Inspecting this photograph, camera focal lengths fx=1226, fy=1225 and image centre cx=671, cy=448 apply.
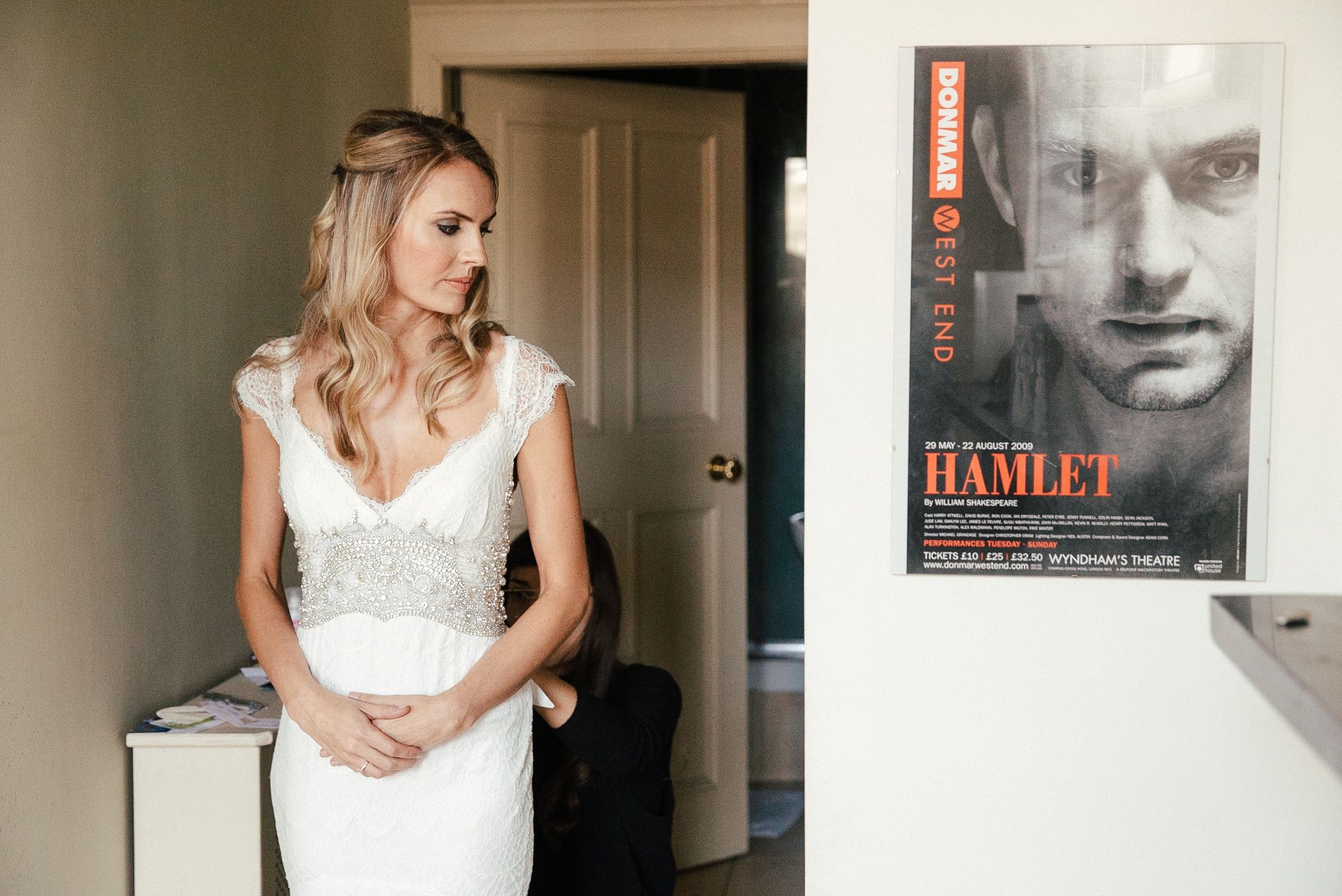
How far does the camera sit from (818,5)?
5.17 ft

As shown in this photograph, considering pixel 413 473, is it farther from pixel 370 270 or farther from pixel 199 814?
pixel 199 814

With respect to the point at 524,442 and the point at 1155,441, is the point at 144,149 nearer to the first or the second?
the point at 524,442

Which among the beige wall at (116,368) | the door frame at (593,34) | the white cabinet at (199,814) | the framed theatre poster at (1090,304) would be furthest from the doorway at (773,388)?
the framed theatre poster at (1090,304)

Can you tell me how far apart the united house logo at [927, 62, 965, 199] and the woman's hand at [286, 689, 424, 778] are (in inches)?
38.0

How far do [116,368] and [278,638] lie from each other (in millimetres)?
A: 560

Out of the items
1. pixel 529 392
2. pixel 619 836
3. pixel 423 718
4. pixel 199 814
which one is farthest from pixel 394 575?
pixel 619 836

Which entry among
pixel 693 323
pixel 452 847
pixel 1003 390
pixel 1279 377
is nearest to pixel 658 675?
pixel 452 847

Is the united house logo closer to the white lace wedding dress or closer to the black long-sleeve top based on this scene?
the white lace wedding dress

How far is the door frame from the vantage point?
3.17 metres

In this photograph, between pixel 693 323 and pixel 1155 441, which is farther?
pixel 693 323

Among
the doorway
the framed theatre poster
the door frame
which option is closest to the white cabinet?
the framed theatre poster

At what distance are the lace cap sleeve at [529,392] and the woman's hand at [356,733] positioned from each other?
0.39 metres

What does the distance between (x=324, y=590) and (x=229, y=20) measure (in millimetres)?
1259

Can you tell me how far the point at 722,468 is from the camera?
348 cm
